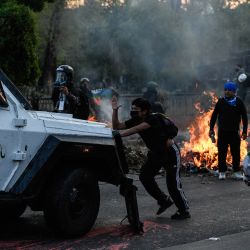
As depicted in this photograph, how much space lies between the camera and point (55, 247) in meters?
6.39

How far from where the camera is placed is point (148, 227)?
740 centimetres

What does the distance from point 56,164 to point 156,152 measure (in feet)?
5.55

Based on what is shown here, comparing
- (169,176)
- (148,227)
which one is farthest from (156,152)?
(148,227)

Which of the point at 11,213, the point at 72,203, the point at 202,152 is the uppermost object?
the point at 202,152

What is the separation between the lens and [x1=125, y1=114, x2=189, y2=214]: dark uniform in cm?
775

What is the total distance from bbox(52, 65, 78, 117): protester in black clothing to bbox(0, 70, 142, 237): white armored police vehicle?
7.43ft

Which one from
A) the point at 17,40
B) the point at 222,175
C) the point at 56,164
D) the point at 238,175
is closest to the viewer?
the point at 56,164

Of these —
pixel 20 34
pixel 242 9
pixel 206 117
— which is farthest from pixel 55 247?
pixel 242 9

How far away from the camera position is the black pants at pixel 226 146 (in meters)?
11.5

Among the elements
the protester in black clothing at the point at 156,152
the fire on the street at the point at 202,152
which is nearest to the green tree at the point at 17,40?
the fire on the street at the point at 202,152

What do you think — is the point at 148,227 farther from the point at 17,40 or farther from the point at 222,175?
the point at 17,40

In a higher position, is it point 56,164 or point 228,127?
point 228,127

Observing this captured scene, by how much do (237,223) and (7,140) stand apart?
9.67 feet

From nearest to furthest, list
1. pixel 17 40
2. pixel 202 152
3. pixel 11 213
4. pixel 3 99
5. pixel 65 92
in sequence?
pixel 3 99 < pixel 11 213 < pixel 65 92 < pixel 202 152 < pixel 17 40
